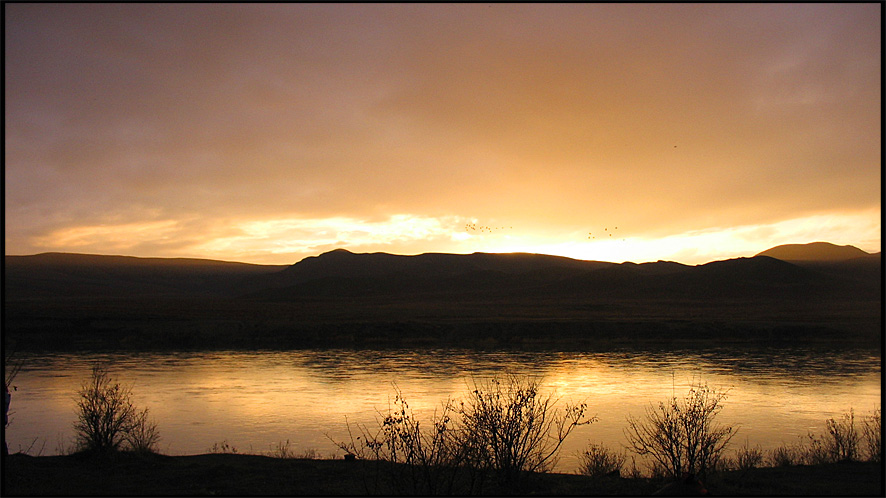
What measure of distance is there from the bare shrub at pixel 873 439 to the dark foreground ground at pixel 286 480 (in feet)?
4.09

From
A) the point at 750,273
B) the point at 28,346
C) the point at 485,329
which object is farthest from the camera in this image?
the point at 750,273

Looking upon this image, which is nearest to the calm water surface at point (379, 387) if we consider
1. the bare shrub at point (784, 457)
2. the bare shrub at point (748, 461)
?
the bare shrub at point (784, 457)

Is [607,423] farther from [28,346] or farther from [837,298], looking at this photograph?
[837,298]

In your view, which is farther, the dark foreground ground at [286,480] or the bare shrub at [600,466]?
the bare shrub at [600,466]

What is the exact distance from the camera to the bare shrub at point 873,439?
11695mm

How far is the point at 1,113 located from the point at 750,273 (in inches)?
4202

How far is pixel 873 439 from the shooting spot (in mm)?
13016

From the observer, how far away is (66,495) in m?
9.16

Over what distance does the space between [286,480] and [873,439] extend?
1123cm

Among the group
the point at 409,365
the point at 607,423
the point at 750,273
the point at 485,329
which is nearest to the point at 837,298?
the point at 750,273

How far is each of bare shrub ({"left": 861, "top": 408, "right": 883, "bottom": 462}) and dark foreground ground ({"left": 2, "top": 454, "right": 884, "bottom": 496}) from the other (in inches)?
49.1

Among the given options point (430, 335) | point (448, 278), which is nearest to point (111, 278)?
point (448, 278)

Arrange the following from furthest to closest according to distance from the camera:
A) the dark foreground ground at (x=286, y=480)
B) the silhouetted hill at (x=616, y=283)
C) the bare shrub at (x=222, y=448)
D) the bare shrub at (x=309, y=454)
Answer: the silhouetted hill at (x=616, y=283), the bare shrub at (x=222, y=448), the bare shrub at (x=309, y=454), the dark foreground ground at (x=286, y=480)

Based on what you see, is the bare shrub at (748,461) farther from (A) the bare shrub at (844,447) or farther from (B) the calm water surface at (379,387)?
(B) the calm water surface at (379,387)
